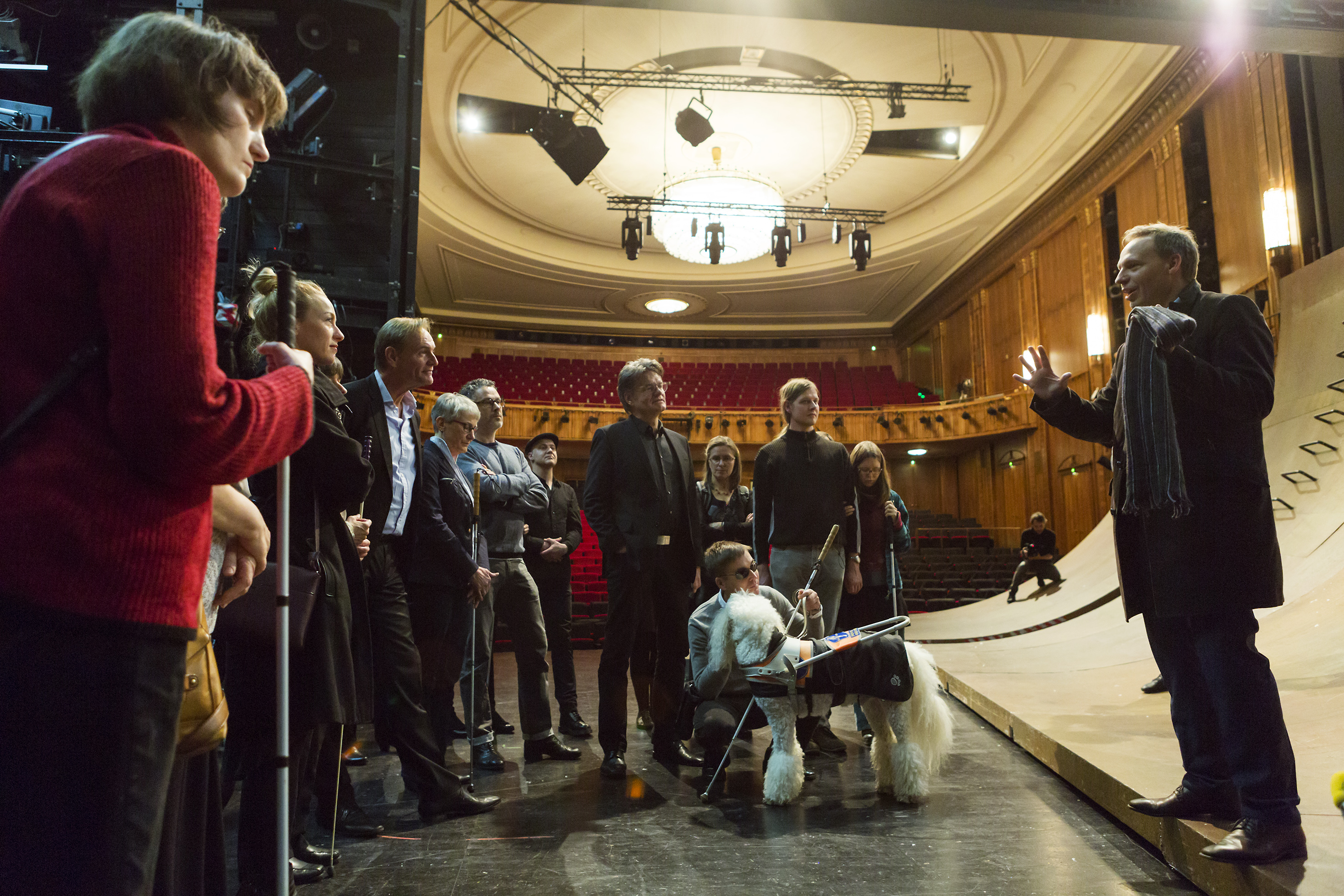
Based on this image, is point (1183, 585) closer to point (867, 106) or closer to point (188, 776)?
point (188, 776)

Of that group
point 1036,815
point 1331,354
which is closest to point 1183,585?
point 1036,815

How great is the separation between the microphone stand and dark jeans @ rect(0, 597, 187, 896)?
0.37m

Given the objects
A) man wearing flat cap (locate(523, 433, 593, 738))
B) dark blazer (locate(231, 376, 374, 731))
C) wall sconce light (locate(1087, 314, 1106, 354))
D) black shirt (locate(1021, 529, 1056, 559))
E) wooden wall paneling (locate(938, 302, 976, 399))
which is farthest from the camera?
wooden wall paneling (locate(938, 302, 976, 399))

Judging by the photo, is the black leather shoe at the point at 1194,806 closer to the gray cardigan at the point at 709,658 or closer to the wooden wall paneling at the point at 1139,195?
the gray cardigan at the point at 709,658

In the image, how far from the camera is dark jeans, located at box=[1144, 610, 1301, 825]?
170 centimetres

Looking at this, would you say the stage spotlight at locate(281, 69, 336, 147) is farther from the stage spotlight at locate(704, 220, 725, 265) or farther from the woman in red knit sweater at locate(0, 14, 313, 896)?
the stage spotlight at locate(704, 220, 725, 265)

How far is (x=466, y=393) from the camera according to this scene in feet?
12.0

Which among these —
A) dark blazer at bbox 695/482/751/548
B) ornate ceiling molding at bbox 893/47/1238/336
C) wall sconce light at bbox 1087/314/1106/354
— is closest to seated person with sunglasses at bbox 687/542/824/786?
dark blazer at bbox 695/482/751/548

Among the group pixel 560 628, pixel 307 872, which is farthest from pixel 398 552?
pixel 560 628

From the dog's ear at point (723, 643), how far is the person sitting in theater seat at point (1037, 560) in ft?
18.9

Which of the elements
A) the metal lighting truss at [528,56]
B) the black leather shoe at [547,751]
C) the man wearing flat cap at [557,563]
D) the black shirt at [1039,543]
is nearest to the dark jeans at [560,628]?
the man wearing flat cap at [557,563]

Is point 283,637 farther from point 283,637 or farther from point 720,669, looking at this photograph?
point 720,669

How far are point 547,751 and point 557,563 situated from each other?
3.92 feet

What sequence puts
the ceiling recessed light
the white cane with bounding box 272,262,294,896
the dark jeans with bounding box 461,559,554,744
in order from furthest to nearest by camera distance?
the ceiling recessed light → the dark jeans with bounding box 461,559,554,744 → the white cane with bounding box 272,262,294,896
